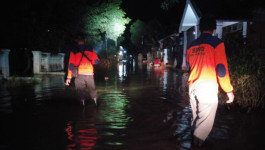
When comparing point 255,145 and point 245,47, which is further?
point 245,47

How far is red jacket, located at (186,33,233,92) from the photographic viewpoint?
3818 mm

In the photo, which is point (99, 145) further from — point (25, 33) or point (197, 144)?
point (25, 33)

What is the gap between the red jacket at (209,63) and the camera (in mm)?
3818

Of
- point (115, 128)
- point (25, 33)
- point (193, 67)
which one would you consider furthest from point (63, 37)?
point (193, 67)

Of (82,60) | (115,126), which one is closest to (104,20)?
(82,60)

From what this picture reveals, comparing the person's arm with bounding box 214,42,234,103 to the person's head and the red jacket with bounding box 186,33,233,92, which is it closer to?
the red jacket with bounding box 186,33,233,92

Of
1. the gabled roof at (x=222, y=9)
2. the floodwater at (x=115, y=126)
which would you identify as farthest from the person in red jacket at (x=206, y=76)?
the gabled roof at (x=222, y=9)

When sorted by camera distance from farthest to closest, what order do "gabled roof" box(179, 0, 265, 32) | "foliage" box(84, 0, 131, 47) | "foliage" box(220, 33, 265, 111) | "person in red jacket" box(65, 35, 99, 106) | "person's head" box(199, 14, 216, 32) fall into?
"foliage" box(84, 0, 131, 47), "gabled roof" box(179, 0, 265, 32), "foliage" box(220, 33, 265, 111), "person in red jacket" box(65, 35, 99, 106), "person's head" box(199, 14, 216, 32)

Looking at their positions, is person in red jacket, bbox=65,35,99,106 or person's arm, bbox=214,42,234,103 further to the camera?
person in red jacket, bbox=65,35,99,106

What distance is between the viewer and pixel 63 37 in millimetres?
23594

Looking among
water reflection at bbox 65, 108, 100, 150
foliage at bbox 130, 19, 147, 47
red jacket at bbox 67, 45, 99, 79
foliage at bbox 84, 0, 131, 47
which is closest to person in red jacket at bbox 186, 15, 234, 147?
water reflection at bbox 65, 108, 100, 150

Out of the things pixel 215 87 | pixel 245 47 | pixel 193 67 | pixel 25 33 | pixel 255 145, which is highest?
pixel 25 33

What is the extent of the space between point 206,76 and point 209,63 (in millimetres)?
204

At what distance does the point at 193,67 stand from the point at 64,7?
21.3m
